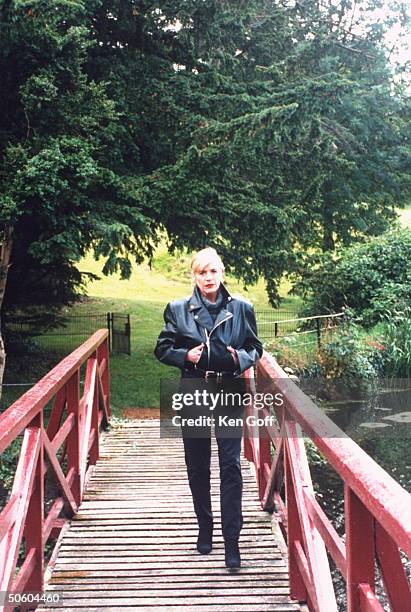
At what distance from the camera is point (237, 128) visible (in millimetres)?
10383

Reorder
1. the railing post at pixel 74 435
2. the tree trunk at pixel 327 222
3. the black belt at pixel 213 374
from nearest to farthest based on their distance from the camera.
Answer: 1. the black belt at pixel 213 374
2. the railing post at pixel 74 435
3. the tree trunk at pixel 327 222

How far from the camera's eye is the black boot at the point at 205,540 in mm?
3721

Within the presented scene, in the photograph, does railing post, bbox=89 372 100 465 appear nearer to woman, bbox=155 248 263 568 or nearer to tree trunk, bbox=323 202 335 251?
woman, bbox=155 248 263 568

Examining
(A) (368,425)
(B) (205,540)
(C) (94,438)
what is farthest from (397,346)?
(B) (205,540)

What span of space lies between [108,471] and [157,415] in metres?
6.75

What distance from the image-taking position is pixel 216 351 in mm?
3324

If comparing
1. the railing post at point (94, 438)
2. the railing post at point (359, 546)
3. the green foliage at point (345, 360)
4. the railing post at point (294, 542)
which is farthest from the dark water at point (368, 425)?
the railing post at point (359, 546)

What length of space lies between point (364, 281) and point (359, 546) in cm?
1318

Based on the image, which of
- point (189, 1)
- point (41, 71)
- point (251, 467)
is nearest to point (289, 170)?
point (189, 1)

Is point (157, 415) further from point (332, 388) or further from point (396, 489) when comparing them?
point (396, 489)

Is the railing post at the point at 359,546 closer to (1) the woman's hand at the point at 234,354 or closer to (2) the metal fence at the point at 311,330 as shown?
(1) the woman's hand at the point at 234,354

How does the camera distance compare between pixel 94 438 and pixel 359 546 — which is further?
pixel 94 438

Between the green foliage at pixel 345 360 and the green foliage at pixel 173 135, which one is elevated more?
the green foliage at pixel 173 135

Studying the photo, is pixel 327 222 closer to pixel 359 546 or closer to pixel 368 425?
pixel 368 425
